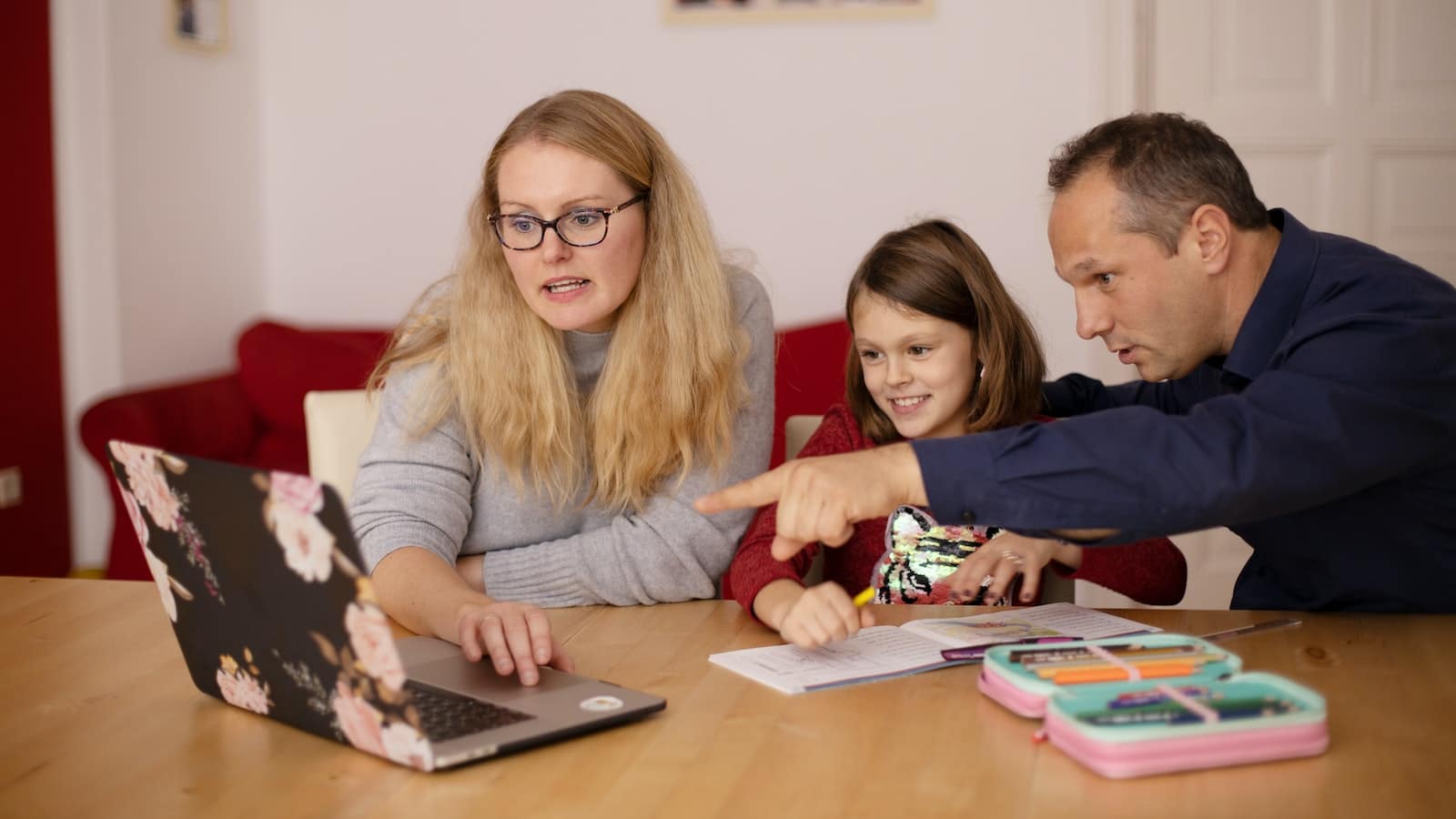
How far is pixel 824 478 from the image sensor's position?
3.79ft

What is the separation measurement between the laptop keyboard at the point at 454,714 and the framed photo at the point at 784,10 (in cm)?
287

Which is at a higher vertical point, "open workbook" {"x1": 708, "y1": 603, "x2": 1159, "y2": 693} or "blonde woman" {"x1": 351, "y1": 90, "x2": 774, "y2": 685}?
"blonde woman" {"x1": 351, "y1": 90, "x2": 774, "y2": 685}

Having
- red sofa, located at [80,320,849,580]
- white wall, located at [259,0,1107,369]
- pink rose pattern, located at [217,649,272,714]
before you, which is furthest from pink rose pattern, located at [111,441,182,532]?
white wall, located at [259,0,1107,369]

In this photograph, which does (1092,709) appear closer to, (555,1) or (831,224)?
(831,224)

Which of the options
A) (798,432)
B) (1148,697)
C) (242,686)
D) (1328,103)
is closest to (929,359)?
(798,432)


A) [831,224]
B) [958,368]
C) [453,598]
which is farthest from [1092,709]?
[831,224]

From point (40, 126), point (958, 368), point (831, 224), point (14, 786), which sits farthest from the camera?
point (831, 224)

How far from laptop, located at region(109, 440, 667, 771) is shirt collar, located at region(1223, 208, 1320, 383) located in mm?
801

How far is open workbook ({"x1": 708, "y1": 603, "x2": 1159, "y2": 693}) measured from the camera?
1261 millimetres

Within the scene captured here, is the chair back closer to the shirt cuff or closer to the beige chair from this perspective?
the beige chair

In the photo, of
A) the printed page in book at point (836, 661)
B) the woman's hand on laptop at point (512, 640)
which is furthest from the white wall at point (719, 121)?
the woman's hand on laptop at point (512, 640)

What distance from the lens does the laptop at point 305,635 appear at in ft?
3.14

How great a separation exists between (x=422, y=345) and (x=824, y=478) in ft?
2.88

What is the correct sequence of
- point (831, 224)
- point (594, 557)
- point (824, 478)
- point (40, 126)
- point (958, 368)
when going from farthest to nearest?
point (831, 224) < point (40, 126) < point (958, 368) < point (594, 557) < point (824, 478)
